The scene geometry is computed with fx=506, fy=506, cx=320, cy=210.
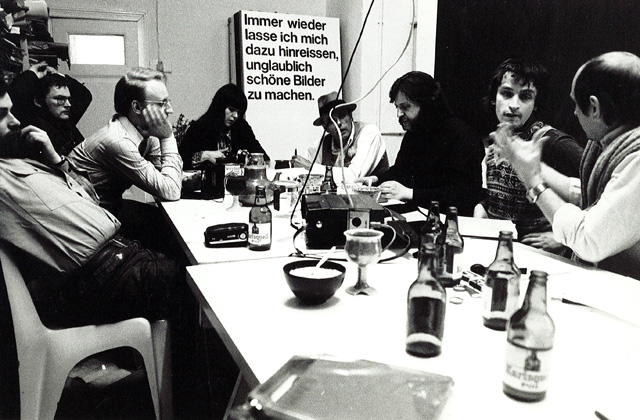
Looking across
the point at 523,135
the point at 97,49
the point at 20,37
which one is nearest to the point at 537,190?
the point at 523,135

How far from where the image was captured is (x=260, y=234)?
1589 millimetres

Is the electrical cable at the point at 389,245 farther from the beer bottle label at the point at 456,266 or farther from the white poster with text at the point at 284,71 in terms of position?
the white poster with text at the point at 284,71

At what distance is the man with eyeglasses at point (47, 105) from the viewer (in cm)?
334

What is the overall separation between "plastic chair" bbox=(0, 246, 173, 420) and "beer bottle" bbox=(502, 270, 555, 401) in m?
1.11

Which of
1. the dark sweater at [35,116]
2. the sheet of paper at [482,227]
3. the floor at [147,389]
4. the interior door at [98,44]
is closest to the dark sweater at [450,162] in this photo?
the sheet of paper at [482,227]

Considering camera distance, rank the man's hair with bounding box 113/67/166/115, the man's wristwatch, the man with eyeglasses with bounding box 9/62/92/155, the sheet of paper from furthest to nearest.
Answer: the man with eyeglasses with bounding box 9/62/92/155
the man's hair with bounding box 113/67/166/115
the sheet of paper
the man's wristwatch

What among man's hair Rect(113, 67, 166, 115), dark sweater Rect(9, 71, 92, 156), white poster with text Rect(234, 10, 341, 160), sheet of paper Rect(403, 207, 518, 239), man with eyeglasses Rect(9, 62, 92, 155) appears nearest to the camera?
sheet of paper Rect(403, 207, 518, 239)

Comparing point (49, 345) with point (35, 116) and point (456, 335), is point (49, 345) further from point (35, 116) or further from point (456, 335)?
point (35, 116)

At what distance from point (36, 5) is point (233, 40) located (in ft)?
8.54

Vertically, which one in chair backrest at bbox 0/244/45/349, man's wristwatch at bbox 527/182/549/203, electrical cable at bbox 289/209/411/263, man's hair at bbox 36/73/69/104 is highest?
man's hair at bbox 36/73/69/104

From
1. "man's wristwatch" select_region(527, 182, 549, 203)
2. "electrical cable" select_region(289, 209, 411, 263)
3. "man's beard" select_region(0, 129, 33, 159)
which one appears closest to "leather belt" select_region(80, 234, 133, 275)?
"man's beard" select_region(0, 129, 33, 159)

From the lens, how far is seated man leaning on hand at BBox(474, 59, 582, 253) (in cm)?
231

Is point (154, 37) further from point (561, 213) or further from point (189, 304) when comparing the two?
point (561, 213)

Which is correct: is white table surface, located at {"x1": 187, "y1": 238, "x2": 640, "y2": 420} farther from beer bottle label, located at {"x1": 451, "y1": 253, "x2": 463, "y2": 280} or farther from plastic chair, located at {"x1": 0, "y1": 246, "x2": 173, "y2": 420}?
plastic chair, located at {"x1": 0, "y1": 246, "x2": 173, "y2": 420}
